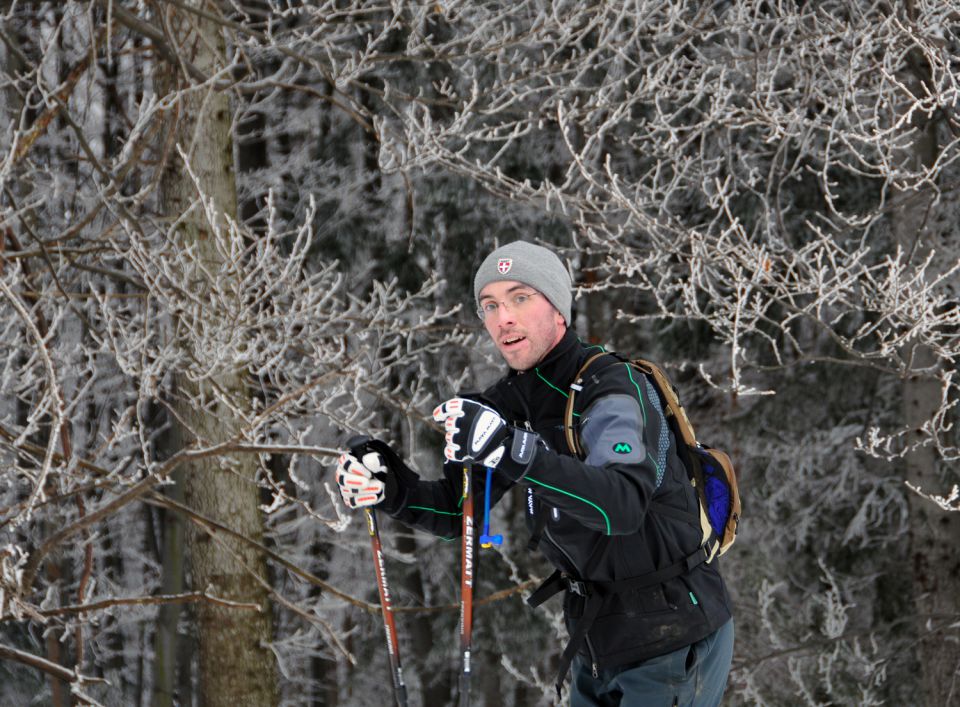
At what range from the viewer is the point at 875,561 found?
1173cm

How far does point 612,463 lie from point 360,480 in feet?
2.77

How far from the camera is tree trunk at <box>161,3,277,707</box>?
7543 mm

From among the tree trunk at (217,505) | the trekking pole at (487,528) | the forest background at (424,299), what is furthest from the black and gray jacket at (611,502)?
the tree trunk at (217,505)

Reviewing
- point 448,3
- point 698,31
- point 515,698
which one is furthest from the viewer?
point 515,698

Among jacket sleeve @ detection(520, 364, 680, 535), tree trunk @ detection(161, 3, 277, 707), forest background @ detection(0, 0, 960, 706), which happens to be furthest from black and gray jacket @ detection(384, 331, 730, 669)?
tree trunk @ detection(161, 3, 277, 707)

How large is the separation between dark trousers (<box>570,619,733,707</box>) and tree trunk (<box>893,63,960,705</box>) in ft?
19.4

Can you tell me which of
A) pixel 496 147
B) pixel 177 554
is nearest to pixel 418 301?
pixel 496 147

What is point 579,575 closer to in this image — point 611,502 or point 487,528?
point 487,528

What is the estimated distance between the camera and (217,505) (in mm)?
7602

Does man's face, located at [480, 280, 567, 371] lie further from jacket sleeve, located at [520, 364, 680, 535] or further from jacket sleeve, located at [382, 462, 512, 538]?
jacket sleeve, located at [382, 462, 512, 538]

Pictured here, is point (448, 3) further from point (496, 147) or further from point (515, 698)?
point (515, 698)

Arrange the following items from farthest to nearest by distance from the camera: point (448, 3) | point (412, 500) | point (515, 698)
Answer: point (515, 698) → point (448, 3) → point (412, 500)

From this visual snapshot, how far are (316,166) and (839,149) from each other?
20.1 feet

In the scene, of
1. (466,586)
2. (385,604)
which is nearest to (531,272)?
(466,586)
